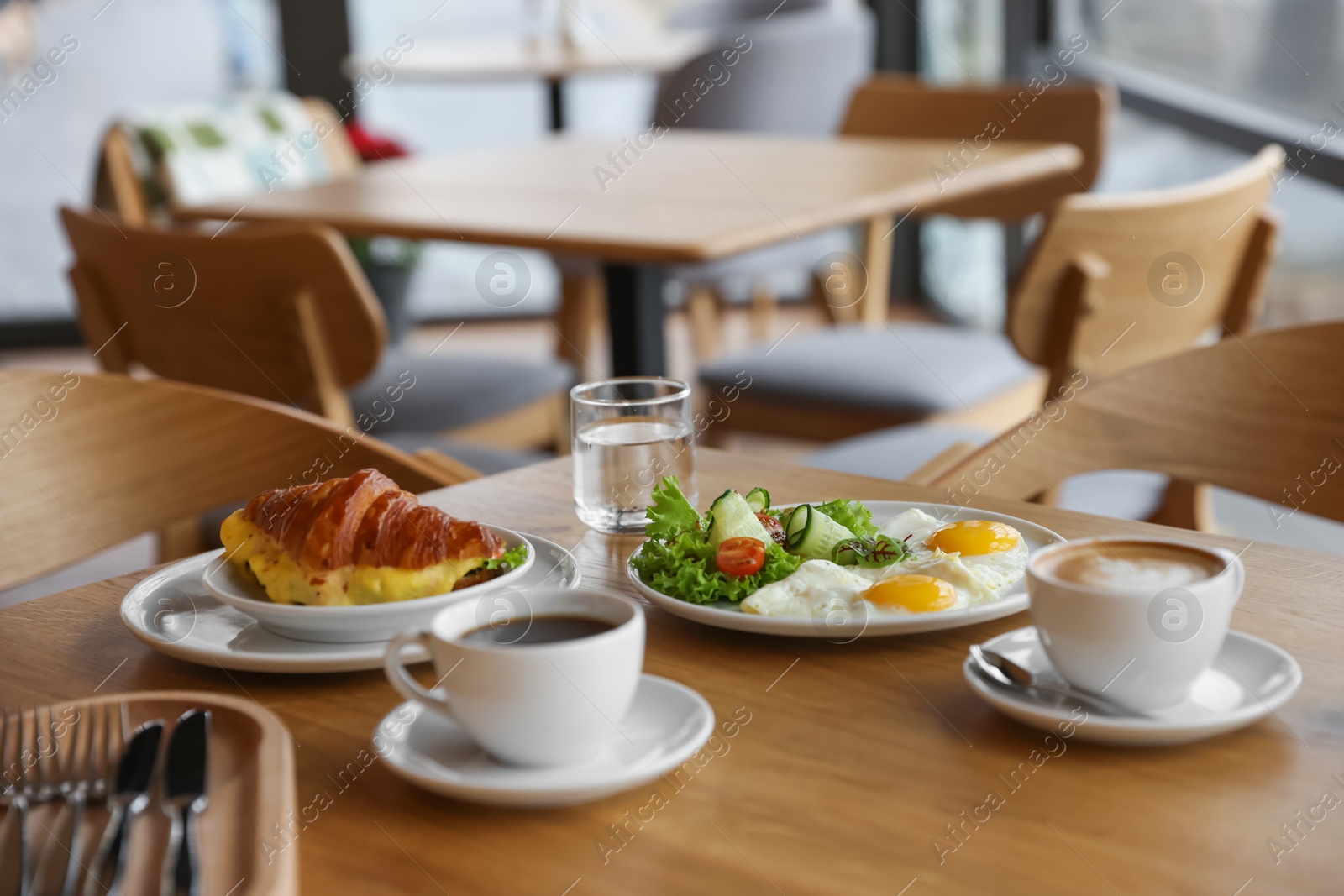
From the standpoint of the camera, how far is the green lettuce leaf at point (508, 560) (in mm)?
726

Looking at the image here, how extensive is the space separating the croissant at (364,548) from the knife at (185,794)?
0.15m

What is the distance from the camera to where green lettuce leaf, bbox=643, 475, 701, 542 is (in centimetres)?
82

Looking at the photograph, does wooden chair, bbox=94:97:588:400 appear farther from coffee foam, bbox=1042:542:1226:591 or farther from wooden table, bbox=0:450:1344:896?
coffee foam, bbox=1042:542:1226:591

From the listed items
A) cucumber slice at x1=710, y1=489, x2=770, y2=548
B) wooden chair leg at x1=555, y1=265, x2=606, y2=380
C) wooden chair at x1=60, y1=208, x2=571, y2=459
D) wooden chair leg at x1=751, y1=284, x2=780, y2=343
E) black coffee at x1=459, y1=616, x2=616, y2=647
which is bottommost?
wooden chair leg at x1=751, y1=284, x2=780, y2=343

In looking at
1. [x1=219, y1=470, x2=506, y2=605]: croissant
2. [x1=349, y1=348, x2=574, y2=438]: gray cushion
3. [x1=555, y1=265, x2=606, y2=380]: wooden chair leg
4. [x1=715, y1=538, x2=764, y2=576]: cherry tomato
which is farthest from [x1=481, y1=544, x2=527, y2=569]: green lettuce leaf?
[x1=555, y1=265, x2=606, y2=380]: wooden chair leg

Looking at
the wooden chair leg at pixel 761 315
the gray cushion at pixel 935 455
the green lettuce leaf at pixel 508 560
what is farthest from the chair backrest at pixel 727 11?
the green lettuce leaf at pixel 508 560

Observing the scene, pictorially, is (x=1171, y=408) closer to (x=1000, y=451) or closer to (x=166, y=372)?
(x=1000, y=451)

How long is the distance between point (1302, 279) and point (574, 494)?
6.40 feet

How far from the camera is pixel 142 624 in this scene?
0.75m

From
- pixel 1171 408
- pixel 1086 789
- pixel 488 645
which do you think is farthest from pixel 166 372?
pixel 1086 789

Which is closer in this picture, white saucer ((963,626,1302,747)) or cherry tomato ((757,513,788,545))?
white saucer ((963,626,1302,747))

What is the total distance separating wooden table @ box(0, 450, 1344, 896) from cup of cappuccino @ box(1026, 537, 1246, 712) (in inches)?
1.2

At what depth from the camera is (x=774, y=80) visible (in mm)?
3656

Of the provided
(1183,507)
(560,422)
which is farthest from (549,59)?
(1183,507)
